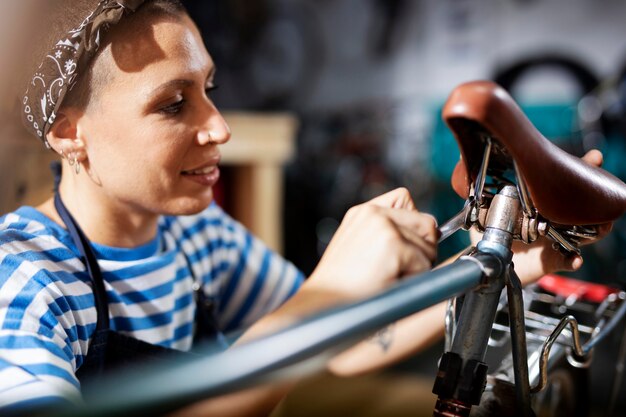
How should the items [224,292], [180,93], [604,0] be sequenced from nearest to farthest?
1. [180,93]
2. [224,292]
3. [604,0]

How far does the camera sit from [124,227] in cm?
82

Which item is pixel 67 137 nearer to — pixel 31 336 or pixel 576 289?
pixel 31 336

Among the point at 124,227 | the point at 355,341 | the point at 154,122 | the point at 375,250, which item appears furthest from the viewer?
the point at 124,227

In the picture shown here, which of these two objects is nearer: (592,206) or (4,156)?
(592,206)

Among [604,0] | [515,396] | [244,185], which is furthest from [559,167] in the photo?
[604,0]

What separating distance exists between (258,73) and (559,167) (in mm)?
4425

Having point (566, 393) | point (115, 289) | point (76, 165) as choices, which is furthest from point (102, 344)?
point (566, 393)

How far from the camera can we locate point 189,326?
92 centimetres

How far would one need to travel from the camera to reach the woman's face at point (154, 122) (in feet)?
2.30

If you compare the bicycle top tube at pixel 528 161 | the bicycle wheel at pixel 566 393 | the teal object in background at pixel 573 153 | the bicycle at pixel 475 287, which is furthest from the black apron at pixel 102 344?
the teal object in background at pixel 573 153

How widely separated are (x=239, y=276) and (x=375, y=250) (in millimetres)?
565

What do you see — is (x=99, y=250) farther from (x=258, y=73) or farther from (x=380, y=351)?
(x=258, y=73)

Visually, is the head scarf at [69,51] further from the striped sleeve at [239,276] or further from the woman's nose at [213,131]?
the striped sleeve at [239,276]

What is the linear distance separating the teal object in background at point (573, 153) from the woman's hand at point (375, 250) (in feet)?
6.92
